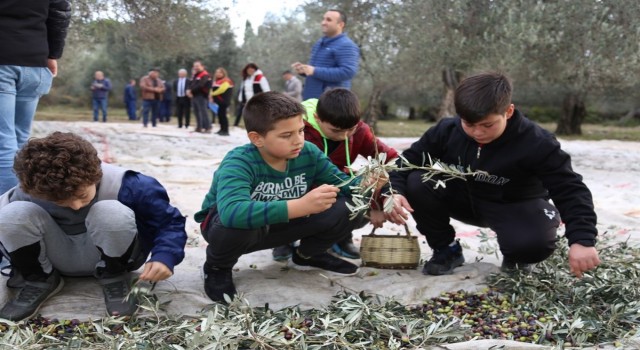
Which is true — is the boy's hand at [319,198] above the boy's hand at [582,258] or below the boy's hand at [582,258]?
above

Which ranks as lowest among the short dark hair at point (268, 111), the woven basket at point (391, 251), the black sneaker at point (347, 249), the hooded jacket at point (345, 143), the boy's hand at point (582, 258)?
the black sneaker at point (347, 249)

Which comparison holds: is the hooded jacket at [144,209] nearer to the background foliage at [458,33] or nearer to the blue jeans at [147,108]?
the background foliage at [458,33]

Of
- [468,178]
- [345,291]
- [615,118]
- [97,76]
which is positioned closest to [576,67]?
[468,178]

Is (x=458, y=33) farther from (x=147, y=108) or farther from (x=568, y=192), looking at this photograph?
(x=147, y=108)

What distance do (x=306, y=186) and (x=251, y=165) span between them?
1.11ft

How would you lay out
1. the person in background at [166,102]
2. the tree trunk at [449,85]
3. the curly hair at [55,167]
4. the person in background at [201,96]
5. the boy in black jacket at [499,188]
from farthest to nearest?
the person in background at [166,102], the tree trunk at [449,85], the person in background at [201,96], the boy in black jacket at [499,188], the curly hair at [55,167]

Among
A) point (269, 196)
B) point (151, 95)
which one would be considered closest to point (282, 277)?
point (269, 196)

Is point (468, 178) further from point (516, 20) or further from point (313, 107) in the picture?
point (516, 20)

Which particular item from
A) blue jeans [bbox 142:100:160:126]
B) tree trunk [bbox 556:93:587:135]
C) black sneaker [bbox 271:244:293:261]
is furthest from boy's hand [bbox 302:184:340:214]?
tree trunk [bbox 556:93:587:135]

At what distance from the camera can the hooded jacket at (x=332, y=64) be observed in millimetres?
5258

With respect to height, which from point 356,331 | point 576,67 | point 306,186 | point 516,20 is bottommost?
point 356,331

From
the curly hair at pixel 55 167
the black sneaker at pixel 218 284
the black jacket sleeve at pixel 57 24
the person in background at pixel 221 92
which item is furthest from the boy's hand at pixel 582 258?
the person in background at pixel 221 92

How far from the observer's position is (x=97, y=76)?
19.1 meters

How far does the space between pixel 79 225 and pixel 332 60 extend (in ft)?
10.6
